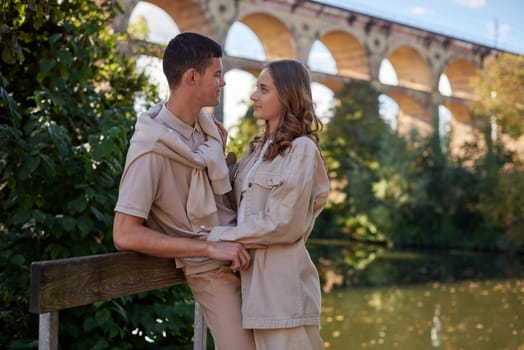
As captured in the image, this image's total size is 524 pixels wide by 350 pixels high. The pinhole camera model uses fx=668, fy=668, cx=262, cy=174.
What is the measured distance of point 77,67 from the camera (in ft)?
9.90

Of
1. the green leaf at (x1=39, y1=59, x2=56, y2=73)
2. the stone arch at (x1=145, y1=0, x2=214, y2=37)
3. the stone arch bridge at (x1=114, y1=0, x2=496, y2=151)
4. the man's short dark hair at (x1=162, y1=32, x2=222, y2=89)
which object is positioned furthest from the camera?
the stone arch bridge at (x1=114, y1=0, x2=496, y2=151)

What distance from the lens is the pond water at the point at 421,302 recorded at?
6734 millimetres

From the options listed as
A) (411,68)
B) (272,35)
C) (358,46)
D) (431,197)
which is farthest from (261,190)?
(411,68)

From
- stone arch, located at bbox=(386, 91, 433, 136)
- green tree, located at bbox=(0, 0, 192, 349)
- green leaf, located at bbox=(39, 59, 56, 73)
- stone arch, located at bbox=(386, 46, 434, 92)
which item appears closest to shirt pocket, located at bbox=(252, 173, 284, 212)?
green tree, located at bbox=(0, 0, 192, 349)

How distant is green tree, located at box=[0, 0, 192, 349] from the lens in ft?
8.27

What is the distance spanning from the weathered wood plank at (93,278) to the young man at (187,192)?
5 centimetres

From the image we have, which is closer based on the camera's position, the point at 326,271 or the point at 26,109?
the point at 26,109

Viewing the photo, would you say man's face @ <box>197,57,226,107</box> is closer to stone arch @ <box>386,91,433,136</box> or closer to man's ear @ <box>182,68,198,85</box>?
man's ear @ <box>182,68,198,85</box>

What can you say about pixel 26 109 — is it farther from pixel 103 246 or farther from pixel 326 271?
pixel 326 271

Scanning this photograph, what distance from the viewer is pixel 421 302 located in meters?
8.78

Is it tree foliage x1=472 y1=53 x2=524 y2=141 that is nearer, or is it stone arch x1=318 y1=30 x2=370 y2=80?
tree foliage x1=472 y1=53 x2=524 y2=141

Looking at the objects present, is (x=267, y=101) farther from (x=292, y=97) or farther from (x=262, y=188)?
(x=262, y=188)

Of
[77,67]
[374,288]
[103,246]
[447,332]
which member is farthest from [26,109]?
[374,288]

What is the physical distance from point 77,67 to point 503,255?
535 inches
